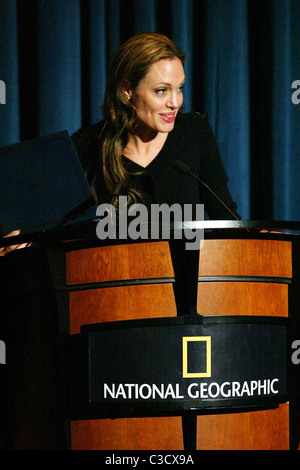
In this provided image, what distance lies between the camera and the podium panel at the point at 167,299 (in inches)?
49.1

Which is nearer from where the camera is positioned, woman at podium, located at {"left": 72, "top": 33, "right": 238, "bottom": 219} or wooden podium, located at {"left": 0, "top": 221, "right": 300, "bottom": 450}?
wooden podium, located at {"left": 0, "top": 221, "right": 300, "bottom": 450}

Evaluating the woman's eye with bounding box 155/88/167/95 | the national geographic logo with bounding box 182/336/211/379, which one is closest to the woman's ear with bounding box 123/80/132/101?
the woman's eye with bounding box 155/88/167/95

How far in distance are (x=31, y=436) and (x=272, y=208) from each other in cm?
136

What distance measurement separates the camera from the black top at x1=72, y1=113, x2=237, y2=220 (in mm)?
2014

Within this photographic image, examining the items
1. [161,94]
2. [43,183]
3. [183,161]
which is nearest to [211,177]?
[183,161]

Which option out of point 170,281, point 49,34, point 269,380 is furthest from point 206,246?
point 49,34

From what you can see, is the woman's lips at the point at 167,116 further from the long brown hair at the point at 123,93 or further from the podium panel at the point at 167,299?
the podium panel at the point at 167,299

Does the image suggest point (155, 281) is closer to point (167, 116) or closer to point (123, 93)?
point (167, 116)

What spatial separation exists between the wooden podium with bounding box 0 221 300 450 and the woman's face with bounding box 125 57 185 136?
0.73 meters

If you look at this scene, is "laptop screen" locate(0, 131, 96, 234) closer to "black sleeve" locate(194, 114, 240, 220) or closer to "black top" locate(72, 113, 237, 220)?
"black top" locate(72, 113, 237, 220)

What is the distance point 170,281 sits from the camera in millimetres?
1267

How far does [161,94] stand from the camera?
192 centimetres

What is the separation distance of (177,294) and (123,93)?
0.93m

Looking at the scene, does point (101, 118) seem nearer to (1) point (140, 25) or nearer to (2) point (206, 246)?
(1) point (140, 25)
